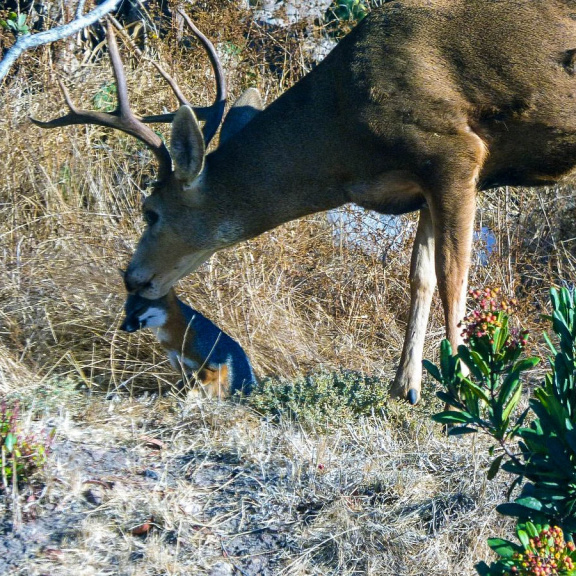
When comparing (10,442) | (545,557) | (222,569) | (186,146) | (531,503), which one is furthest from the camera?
(186,146)

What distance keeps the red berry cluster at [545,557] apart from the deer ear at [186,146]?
121 inches

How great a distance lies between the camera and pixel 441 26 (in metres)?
4.96

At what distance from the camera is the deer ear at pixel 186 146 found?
16.4ft

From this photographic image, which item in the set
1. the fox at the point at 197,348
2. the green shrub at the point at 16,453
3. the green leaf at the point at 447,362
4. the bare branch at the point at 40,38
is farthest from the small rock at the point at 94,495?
the bare branch at the point at 40,38

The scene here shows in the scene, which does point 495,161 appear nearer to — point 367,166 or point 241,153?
point 367,166

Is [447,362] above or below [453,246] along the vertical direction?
above

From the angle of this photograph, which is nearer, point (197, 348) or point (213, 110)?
point (197, 348)

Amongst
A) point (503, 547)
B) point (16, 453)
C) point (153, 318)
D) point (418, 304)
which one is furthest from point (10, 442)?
point (418, 304)

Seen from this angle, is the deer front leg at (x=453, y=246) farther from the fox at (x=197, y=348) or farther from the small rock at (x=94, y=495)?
the small rock at (x=94, y=495)

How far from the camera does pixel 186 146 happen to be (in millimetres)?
5211

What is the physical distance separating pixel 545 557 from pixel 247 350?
3.49 metres

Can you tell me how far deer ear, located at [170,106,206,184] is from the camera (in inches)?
197

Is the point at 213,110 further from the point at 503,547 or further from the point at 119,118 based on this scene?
the point at 503,547

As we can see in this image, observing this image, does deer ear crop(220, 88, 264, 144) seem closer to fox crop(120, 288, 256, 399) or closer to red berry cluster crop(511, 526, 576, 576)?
fox crop(120, 288, 256, 399)
